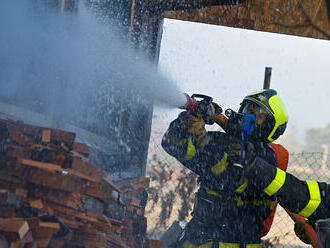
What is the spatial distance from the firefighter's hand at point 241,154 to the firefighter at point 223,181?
0.20 m

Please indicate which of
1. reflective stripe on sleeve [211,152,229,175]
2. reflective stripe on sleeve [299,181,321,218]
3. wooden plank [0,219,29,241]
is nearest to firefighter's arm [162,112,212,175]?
reflective stripe on sleeve [211,152,229,175]

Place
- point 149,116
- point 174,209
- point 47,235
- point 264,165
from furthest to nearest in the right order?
point 174,209 < point 149,116 < point 264,165 < point 47,235

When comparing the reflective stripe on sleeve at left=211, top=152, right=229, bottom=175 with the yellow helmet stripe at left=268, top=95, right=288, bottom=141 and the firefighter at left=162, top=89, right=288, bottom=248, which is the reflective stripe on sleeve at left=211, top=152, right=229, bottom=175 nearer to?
the firefighter at left=162, top=89, right=288, bottom=248

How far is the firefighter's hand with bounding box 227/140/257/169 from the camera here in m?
2.93

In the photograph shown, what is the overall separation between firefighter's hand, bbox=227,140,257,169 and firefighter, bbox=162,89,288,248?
0.64ft

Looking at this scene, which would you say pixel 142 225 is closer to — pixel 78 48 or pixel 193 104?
pixel 193 104

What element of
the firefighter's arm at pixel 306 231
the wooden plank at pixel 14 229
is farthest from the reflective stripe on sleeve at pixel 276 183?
the wooden plank at pixel 14 229

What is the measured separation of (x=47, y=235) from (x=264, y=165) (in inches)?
53.7

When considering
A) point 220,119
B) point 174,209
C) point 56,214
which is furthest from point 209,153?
point 174,209

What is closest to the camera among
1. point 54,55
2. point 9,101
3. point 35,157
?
point 35,157

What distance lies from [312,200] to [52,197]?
165 cm

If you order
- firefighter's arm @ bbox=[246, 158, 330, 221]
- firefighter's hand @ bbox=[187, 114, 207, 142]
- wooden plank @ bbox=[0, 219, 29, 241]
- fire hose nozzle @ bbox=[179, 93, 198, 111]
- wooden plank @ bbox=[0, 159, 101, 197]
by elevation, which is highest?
fire hose nozzle @ bbox=[179, 93, 198, 111]

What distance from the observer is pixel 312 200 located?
2.72 metres

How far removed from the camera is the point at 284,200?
278 cm
